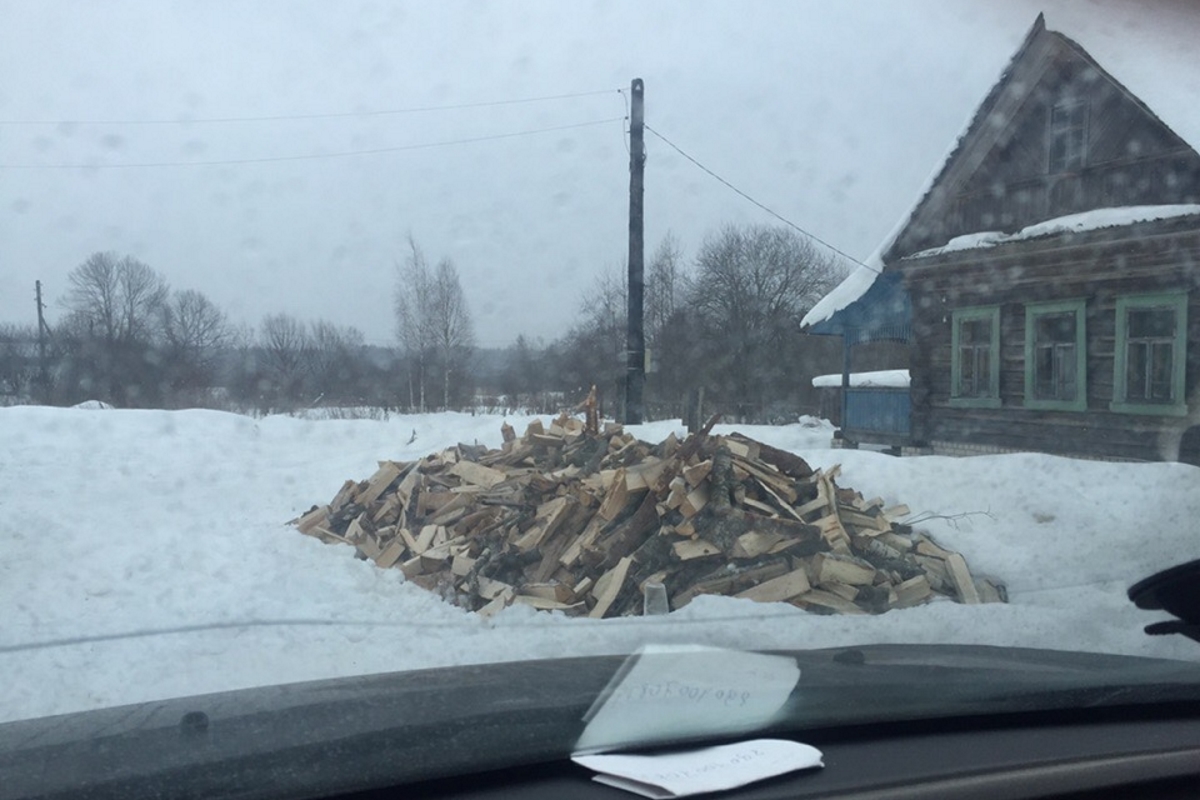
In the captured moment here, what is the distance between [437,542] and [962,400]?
390 inches

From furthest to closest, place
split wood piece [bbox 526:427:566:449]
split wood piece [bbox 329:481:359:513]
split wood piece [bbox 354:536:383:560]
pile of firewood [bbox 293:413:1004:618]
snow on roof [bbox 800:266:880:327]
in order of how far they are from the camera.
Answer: snow on roof [bbox 800:266:880:327], split wood piece [bbox 526:427:566:449], split wood piece [bbox 329:481:359:513], split wood piece [bbox 354:536:383:560], pile of firewood [bbox 293:413:1004:618]

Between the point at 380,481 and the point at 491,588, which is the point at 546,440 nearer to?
the point at 380,481

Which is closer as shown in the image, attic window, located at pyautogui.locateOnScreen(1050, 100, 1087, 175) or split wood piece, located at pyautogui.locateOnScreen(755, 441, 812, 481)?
split wood piece, located at pyautogui.locateOnScreen(755, 441, 812, 481)

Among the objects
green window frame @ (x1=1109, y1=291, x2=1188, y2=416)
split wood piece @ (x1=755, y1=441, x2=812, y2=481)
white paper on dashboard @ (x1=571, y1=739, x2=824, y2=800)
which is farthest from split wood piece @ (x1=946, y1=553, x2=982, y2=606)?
green window frame @ (x1=1109, y1=291, x2=1188, y2=416)

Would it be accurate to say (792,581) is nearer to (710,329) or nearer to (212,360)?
(212,360)

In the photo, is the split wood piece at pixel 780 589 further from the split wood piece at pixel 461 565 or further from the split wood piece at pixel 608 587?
the split wood piece at pixel 461 565

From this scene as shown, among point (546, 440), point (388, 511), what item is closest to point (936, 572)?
point (546, 440)

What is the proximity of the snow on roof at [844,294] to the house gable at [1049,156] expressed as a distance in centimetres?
42

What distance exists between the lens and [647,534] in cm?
785

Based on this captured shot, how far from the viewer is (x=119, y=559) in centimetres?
794

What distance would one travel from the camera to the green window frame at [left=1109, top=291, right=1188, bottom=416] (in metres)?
12.6

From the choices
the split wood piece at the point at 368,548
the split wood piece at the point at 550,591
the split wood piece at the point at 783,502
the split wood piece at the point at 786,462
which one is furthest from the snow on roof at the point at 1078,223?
the split wood piece at the point at 368,548

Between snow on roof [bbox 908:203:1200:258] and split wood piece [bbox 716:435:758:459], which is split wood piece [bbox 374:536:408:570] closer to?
split wood piece [bbox 716:435:758:459]

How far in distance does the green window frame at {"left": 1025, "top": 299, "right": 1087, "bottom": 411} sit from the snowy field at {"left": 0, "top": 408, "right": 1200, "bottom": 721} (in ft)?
10.7
